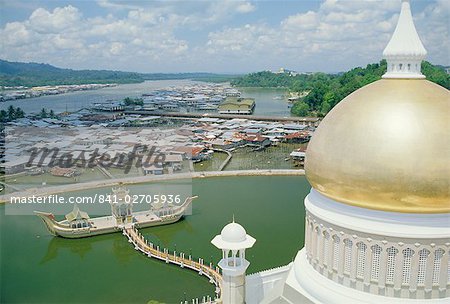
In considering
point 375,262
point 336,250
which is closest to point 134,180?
point 336,250

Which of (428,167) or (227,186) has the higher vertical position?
(428,167)

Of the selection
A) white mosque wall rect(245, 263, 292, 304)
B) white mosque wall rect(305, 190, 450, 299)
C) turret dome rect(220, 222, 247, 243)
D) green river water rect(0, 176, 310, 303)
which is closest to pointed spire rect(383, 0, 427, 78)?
white mosque wall rect(305, 190, 450, 299)

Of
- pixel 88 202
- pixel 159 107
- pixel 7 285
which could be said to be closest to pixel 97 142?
pixel 88 202

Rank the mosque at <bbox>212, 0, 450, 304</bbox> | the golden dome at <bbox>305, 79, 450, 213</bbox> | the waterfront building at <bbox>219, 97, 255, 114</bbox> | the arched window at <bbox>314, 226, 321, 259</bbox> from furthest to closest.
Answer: the waterfront building at <bbox>219, 97, 255, 114</bbox>, the arched window at <bbox>314, 226, 321, 259</bbox>, the mosque at <bbox>212, 0, 450, 304</bbox>, the golden dome at <bbox>305, 79, 450, 213</bbox>

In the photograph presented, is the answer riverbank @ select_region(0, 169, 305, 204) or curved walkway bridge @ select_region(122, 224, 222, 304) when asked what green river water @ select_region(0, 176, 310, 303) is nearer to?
curved walkway bridge @ select_region(122, 224, 222, 304)

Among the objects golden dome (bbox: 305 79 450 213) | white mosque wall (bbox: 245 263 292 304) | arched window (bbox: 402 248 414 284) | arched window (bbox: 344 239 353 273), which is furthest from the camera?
white mosque wall (bbox: 245 263 292 304)

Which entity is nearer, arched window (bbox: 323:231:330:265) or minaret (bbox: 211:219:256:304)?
arched window (bbox: 323:231:330:265)

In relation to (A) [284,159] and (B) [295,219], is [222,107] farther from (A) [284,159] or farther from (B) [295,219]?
(B) [295,219]
